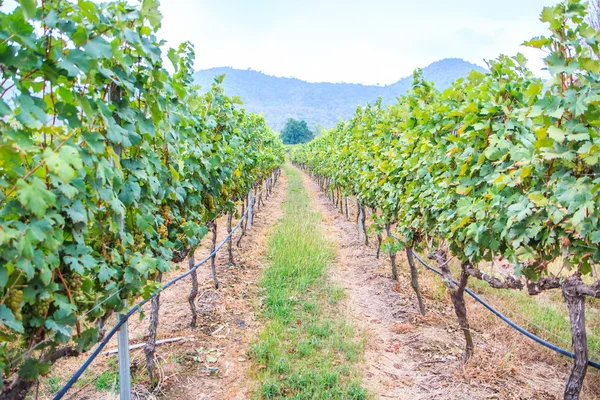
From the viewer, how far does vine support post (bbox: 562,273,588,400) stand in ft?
9.33

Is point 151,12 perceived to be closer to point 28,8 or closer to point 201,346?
point 28,8

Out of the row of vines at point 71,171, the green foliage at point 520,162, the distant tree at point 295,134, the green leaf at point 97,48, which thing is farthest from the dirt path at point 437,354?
the distant tree at point 295,134

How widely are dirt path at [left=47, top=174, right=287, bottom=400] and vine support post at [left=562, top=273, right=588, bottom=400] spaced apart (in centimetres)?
299

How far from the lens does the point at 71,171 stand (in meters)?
1.33

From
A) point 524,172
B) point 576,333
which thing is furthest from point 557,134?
point 576,333

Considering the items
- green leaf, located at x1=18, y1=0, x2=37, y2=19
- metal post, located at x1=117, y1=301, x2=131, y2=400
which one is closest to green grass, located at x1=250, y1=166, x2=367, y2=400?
metal post, located at x1=117, y1=301, x2=131, y2=400

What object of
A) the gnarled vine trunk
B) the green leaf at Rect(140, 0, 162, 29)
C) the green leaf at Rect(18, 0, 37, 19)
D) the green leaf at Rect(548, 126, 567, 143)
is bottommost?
the gnarled vine trunk

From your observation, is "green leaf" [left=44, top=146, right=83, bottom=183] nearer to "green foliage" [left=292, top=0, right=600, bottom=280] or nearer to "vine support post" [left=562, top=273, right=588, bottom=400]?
"green foliage" [left=292, top=0, right=600, bottom=280]

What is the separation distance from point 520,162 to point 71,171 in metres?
2.84

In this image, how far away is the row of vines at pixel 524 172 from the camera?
2.27 meters

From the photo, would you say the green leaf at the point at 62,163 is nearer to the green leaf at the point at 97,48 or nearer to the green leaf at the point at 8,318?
the green leaf at the point at 97,48

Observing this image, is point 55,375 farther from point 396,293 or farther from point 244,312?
point 396,293

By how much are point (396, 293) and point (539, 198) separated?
4.55m

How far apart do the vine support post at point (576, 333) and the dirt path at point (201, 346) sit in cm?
299
